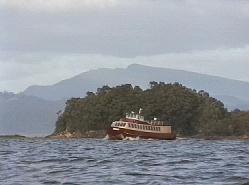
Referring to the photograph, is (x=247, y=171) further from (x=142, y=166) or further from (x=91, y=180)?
(x=91, y=180)

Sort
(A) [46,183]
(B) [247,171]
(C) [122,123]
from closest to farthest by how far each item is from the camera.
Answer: (A) [46,183], (B) [247,171], (C) [122,123]

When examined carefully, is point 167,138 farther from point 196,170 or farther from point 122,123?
point 196,170

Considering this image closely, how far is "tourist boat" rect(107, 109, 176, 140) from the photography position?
171 m

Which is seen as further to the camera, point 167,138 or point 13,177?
point 167,138

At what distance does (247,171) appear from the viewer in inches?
1737

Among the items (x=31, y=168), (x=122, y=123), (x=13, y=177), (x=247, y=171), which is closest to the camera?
(x=13, y=177)

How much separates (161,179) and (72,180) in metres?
5.29

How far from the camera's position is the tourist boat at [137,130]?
560ft

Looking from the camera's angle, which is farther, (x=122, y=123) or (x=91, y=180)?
(x=122, y=123)

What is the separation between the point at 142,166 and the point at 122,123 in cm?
12623

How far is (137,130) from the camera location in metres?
173

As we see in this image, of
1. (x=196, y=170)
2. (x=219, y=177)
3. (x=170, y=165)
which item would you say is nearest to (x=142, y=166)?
(x=170, y=165)

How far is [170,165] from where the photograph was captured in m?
49.7

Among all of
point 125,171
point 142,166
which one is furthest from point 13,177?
point 142,166
